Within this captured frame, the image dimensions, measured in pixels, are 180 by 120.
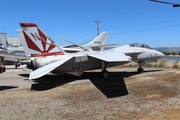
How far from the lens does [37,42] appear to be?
1319cm

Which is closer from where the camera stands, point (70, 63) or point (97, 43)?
point (70, 63)

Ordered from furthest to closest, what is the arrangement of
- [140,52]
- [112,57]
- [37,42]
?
[140,52], [37,42], [112,57]

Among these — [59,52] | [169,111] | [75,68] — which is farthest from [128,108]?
[59,52]

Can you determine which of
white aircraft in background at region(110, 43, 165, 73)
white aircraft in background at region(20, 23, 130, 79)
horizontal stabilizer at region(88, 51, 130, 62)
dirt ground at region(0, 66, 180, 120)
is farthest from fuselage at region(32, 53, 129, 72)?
white aircraft in background at region(110, 43, 165, 73)

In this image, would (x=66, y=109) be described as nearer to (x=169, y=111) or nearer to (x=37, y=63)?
(x=169, y=111)

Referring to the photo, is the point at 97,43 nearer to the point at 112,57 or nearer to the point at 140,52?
the point at 140,52

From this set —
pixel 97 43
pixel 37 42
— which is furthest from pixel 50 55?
pixel 97 43

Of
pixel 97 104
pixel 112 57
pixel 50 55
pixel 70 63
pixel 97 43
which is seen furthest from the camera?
pixel 97 43

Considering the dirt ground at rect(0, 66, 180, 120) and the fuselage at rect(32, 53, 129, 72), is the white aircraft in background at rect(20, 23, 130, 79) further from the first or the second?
the dirt ground at rect(0, 66, 180, 120)

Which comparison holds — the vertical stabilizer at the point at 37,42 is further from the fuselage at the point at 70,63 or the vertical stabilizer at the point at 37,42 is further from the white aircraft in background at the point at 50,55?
the fuselage at the point at 70,63

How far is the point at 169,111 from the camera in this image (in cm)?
641

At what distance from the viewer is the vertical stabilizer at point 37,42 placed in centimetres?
1288

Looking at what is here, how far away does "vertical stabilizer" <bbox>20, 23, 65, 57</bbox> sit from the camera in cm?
1288

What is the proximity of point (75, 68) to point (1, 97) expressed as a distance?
5.48 meters
